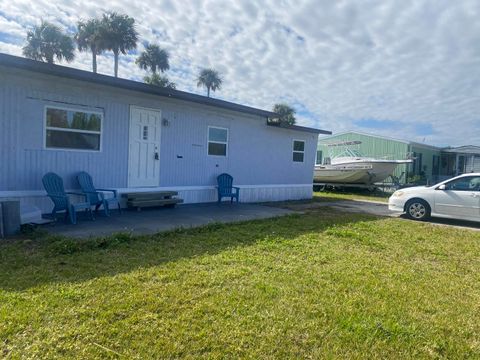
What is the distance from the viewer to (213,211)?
29.3 feet

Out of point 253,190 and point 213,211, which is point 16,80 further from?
point 253,190

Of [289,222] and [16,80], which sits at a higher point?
[16,80]

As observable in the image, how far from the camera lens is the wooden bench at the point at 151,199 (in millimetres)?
8297

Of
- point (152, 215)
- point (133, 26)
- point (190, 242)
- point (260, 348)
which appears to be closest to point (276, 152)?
point (152, 215)

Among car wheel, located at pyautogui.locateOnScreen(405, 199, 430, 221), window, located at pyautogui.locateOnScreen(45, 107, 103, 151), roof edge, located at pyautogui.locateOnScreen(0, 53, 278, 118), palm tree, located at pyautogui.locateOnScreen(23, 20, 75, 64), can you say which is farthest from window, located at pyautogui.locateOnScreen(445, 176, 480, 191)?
palm tree, located at pyautogui.locateOnScreen(23, 20, 75, 64)

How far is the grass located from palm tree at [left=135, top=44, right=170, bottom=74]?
28458 mm

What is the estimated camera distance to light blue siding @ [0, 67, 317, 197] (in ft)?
22.1

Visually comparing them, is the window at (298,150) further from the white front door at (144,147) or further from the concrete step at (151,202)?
the white front door at (144,147)

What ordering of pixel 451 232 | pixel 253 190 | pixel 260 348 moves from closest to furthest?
pixel 260 348, pixel 451 232, pixel 253 190

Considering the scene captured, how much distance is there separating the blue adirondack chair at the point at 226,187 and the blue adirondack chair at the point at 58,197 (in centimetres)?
447

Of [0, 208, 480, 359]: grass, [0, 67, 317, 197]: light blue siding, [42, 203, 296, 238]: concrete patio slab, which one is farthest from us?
[0, 67, 317, 197]: light blue siding

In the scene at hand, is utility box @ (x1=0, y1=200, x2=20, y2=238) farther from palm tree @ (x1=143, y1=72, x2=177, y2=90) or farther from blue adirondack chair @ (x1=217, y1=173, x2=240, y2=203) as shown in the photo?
palm tree @ (x1=143, y1=72, x2=177, y2=90)

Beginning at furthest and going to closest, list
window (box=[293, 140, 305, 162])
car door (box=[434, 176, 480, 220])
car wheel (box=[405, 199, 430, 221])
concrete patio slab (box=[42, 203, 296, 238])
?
1. window (box=[293, 140, 305, 162])
2. car wheel (box=[405, 199, 430, 221])
3. car door (box=[434, 176, 480, 220])
4. concrete patio slab (box=[42, 203, 296, 238])

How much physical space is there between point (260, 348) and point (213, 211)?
252 inches
